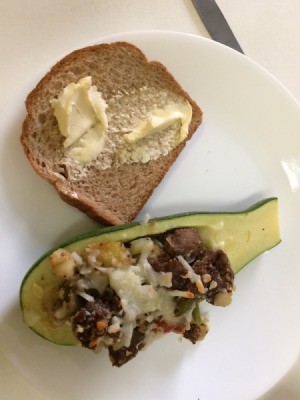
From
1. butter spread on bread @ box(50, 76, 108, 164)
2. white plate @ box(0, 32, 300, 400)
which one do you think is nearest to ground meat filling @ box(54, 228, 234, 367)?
white plate @ box(0, 32, 300, 400)

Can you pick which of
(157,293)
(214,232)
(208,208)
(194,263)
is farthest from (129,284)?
(208,208)

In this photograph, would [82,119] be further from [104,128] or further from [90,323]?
[90,323]

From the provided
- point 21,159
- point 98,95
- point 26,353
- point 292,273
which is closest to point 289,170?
point 292,273

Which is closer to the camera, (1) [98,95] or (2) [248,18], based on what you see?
(1) [98,95]

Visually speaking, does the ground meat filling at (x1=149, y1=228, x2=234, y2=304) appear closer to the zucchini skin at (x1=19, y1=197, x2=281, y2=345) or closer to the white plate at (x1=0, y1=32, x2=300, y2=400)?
the zucchini skin at (x1=19, y1=197, x2=281, y2=345)

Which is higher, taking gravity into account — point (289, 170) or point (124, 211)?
point (124, 211)

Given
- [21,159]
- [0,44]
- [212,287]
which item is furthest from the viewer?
[0,44]

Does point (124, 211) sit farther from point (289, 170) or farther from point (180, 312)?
point (289, 170)
